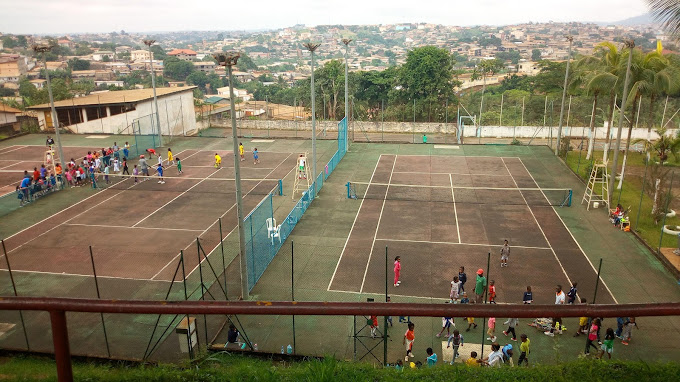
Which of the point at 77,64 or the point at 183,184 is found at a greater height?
the point at 77,64

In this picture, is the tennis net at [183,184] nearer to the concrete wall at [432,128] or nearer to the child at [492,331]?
the concrete wall at [432,128]

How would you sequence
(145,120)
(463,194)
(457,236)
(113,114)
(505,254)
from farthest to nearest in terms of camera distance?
(113,114) < (145,120) < (463,194) < (457,236) < (505,254)

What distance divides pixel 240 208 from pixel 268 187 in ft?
43.6

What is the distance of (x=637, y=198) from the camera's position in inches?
1047

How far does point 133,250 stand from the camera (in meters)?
20.4

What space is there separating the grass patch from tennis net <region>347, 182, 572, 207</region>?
156 cm

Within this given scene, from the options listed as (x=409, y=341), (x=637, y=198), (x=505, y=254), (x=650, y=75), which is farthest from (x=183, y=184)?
(x=650, y=75)

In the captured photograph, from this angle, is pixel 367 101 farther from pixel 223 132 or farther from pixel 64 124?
pixel 64 124

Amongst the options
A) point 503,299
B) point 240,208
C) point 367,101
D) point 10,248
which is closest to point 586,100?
point 367,101

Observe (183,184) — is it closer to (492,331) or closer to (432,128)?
(492,331)

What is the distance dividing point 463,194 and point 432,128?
71.0 feet

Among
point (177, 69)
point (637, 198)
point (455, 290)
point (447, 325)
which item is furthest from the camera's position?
point (177, 69)

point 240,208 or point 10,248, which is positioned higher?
point 240,208

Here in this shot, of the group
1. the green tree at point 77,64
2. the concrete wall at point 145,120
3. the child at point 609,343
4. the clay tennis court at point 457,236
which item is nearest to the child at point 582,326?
the child at point 609,343
